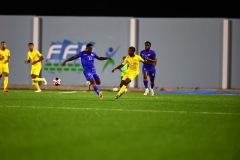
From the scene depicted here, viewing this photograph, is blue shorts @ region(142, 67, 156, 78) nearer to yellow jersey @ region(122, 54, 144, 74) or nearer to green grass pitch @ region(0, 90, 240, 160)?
yellow jersey @ region(122, 54, 144, 74)

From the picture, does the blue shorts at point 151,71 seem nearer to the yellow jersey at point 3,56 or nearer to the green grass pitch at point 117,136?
the yellow jersey at point 3,56

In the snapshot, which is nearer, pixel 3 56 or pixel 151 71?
pixel 151 71

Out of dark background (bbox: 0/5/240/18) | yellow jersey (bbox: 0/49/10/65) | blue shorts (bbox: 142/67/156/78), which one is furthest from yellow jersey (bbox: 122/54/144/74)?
dark background (bbox: 0/5/240/18)

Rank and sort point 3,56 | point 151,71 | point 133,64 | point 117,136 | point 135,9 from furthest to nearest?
point 135,9
point 3,56
point 151,71
point 133,64
point 117,136

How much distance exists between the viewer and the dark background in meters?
32.6

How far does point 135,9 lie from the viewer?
108ft

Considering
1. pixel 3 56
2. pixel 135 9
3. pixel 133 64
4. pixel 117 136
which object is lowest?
pixel 117 136

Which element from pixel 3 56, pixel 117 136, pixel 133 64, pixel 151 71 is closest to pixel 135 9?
pixel 151 71

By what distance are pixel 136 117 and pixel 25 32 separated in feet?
67.6

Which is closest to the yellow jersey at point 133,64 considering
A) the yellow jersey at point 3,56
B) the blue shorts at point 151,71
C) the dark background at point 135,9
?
the blue shorts at point 151,71

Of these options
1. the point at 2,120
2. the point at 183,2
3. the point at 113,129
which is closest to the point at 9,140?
the point at 113,129

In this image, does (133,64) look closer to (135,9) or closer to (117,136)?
(117,136)

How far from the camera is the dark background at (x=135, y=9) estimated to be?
32.6 m

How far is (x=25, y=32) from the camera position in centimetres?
3120
